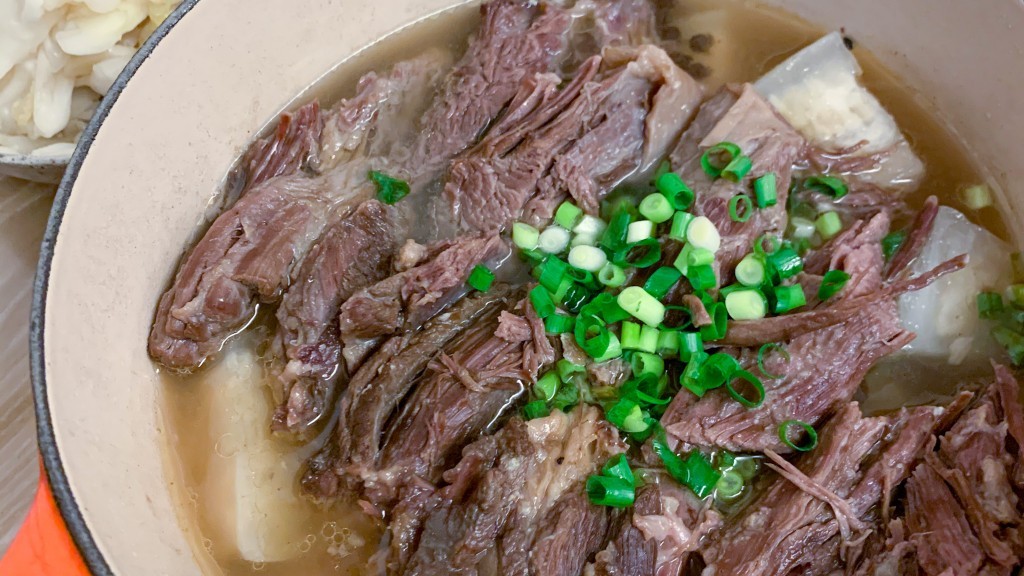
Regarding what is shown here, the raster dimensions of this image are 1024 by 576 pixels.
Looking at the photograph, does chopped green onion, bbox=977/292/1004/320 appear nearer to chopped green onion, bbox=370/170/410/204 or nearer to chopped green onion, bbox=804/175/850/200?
chopped green onion, bbox=804/175/850/200

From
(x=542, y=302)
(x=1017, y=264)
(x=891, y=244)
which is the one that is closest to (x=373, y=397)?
(x=542, y=302)

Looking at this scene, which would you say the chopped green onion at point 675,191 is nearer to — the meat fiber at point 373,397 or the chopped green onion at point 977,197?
the meat fiber at point 373,397

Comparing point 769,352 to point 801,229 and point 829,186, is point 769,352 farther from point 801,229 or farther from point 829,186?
point 829,186

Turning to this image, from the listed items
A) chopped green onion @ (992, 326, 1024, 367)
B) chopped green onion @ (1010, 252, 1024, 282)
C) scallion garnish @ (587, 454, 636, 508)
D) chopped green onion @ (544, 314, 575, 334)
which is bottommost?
chopped green onion @ (992, 326, 1024, 367)

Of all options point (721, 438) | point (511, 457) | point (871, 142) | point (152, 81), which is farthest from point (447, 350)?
point (871, 142)

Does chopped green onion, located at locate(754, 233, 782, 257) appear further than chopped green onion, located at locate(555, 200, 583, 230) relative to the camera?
No

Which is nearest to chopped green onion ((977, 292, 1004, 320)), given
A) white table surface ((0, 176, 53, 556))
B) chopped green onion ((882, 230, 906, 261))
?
chopped green onion ((882, 230, 906, 261))

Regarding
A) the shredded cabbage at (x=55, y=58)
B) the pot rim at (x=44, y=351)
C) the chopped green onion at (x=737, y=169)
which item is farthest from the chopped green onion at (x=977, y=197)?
the shredded cabbage at (x=55, y=58)
